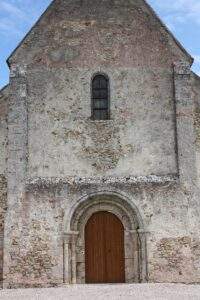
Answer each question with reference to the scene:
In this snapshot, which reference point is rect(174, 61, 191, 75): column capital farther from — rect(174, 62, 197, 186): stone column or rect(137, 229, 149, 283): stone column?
rect(137, 229, 149, 283): stone column

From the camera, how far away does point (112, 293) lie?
549 inches

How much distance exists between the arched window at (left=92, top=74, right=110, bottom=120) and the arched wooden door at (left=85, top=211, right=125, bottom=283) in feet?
9.60

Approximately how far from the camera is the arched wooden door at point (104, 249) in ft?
55.5

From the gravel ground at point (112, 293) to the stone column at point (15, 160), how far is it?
5.59 feet

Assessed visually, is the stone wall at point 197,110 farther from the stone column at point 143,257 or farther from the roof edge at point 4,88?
the roof edge at point 4,88

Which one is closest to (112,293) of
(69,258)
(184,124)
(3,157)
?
(69,258)

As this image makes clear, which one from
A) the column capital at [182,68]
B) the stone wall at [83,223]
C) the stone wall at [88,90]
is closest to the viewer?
the stone wall at [83,223]

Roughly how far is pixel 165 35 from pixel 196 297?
27.5 ft

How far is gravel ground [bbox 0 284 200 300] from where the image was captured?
13263 mm

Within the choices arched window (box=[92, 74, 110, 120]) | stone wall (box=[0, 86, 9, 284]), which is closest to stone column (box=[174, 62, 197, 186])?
arched window (box=[92, 74, 110, 120])

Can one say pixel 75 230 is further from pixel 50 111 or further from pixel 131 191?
pixel 50 111

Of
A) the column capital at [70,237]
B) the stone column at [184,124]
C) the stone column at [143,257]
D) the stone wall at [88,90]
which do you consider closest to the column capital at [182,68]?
the stone column at [184,124]

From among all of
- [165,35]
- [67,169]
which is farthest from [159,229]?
[165,35]

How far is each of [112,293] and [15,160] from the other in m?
5.19
